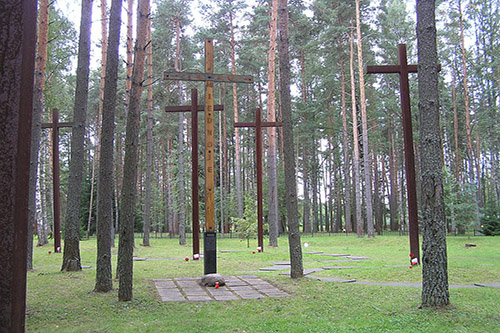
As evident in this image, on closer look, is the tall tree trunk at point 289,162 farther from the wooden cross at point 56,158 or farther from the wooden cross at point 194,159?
the wooden cross at point 56,158

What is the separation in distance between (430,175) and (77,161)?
297 inches

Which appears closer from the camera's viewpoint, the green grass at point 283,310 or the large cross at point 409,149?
the green grass at point 283,310

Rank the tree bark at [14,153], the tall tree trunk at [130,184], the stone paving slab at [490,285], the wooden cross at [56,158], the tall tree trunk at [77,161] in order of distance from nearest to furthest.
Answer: the tree bark at [14,153] → the tall tree trunk at [130,184] → the stone paving slab at [490,285] → the tall tree trunk at [77,161] → the wooden cross at [56,158]

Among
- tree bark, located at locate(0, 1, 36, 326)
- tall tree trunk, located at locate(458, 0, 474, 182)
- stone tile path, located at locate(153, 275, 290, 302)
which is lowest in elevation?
stone tile path, located at locate(153, 275, 290, 302)

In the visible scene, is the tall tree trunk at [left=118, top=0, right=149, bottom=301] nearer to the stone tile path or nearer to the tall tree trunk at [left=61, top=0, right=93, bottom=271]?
the stone tile path

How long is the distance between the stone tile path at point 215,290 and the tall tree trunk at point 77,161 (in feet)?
8.06

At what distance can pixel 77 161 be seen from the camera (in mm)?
9406

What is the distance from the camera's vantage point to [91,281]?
8.00 meters

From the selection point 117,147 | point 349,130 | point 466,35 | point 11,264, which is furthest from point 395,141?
point 11,264

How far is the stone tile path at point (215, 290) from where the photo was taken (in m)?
6.59

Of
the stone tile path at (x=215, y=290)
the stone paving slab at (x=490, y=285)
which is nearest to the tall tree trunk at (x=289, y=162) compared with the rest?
the stone tile path at (x=215, y=290)

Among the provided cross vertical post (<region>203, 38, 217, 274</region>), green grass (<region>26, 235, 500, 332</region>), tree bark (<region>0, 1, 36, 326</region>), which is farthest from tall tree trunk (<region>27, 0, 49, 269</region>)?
tree bark (<region>0, 1, 36, 326</region>)

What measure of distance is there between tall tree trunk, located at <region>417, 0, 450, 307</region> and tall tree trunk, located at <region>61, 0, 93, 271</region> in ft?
24.1

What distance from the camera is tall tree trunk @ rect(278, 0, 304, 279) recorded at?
8.28m
